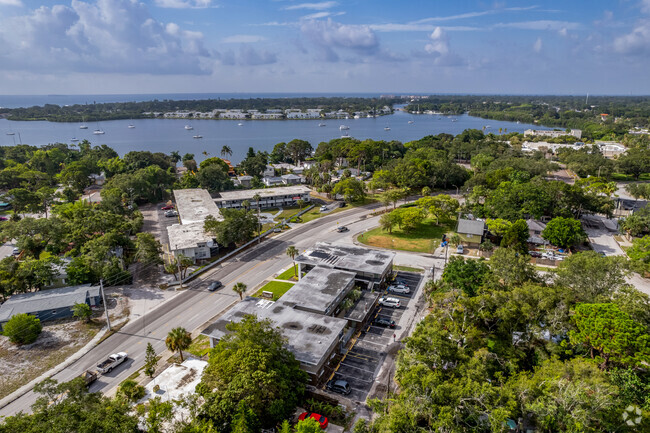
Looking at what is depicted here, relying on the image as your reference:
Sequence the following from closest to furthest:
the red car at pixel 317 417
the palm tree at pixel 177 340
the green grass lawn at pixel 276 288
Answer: the red car at pixel 317 417
the palm tree at pixel 177 340
the green grass lawn at pixel 276 288

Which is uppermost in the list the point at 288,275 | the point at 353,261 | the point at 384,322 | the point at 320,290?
the point at 353,261

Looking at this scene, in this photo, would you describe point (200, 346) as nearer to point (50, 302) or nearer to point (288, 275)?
point (288, 275)

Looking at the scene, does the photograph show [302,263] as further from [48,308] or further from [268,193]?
[268,193]

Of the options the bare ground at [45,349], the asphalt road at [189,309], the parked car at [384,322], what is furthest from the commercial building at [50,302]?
the parked car at [384,322]

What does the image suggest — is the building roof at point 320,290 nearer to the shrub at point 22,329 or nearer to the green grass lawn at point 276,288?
the green grass lawn at point 276,288

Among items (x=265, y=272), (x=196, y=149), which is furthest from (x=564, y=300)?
(x=196, y=149)

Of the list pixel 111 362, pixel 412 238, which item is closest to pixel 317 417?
pixel 111 362

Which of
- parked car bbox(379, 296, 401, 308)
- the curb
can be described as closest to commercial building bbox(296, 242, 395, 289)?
parked car bbox(379, 296, 401, 308)
